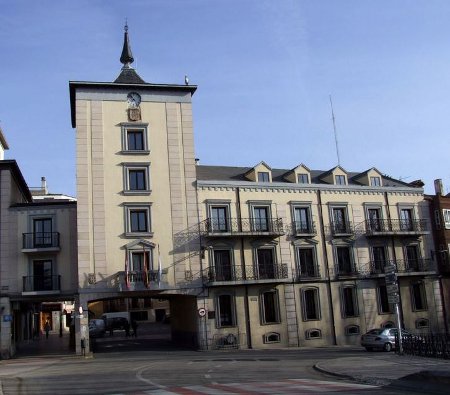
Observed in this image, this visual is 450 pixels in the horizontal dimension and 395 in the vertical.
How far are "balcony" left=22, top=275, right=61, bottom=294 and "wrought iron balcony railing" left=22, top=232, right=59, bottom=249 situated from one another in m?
1.96

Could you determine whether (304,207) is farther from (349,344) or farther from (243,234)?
(349,344)

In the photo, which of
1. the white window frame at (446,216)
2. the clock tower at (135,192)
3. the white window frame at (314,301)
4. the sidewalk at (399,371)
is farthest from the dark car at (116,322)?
the sidewalk at (399,371)

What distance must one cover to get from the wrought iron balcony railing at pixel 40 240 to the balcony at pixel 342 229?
62.7 feet

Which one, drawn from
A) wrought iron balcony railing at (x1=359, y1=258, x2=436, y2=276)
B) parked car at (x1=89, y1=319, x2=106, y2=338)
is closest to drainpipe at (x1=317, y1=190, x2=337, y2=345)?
wrought iron balcony railing at (x1=359, y1=258, x2=436, y2=276)

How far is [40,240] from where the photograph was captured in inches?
1371

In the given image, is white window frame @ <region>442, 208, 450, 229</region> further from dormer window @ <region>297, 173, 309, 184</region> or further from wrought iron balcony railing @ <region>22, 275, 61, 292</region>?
wrought iron balcony railing @ <region>22, 275, 61, 292</region>

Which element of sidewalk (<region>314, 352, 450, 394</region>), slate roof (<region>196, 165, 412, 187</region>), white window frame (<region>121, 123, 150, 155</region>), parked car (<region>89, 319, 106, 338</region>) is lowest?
sidewalk (<region>314, 352, 450, 394</region>)

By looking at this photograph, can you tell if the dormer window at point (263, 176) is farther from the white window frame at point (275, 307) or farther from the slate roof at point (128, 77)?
the slate roof at point (128, 77)

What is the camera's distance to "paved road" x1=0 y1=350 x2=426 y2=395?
15258 mm

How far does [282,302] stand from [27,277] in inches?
656

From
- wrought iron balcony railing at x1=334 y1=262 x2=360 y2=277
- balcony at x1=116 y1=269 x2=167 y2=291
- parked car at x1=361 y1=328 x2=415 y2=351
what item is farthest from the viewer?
wrought iron balcony railing at x1=334 y1=262 x2=360 y2=277

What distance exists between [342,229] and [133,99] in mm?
17535

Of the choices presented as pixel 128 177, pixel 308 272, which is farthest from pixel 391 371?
pixel 128 177

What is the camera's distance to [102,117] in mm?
36875
